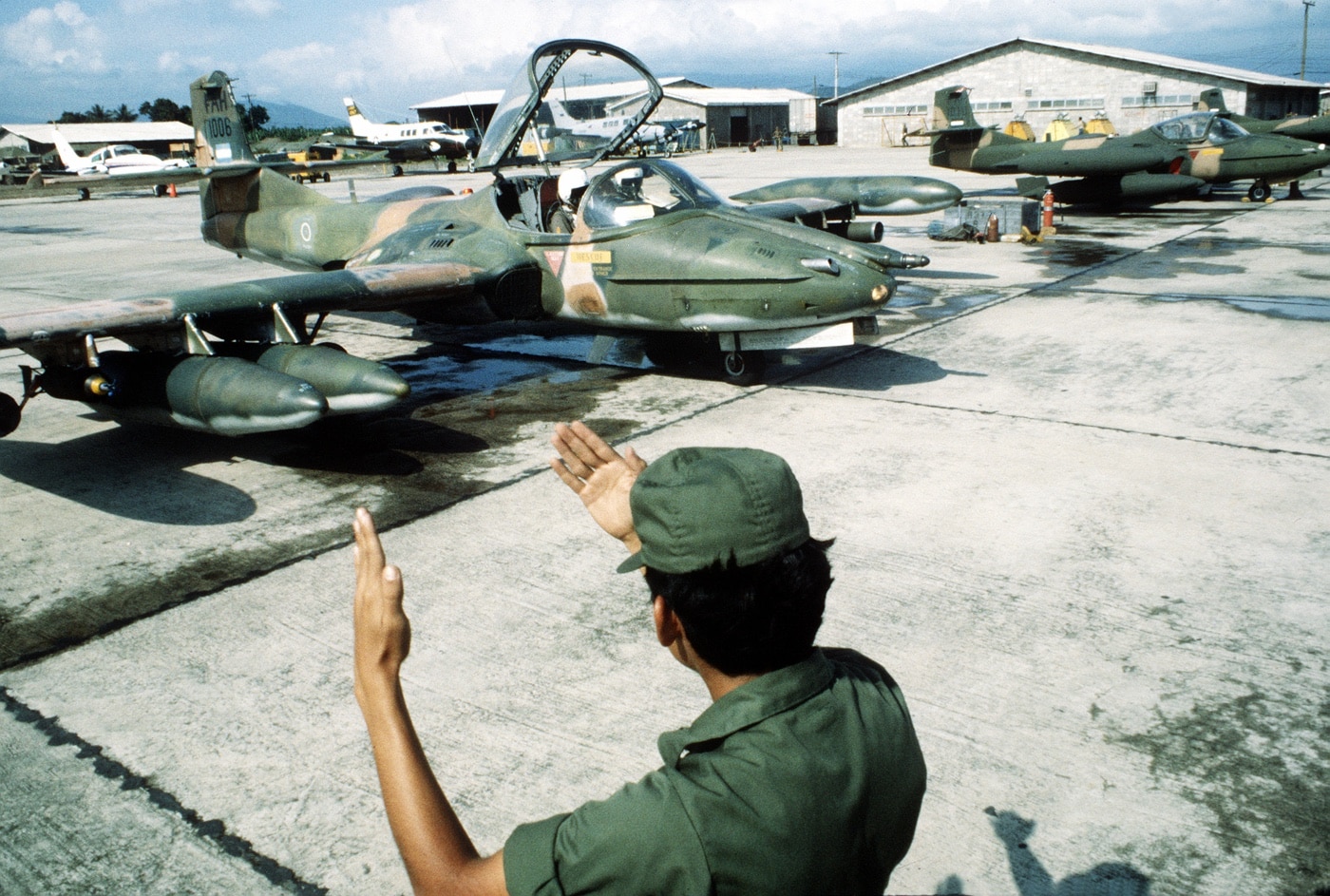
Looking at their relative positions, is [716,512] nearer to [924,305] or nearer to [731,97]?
[924,305]

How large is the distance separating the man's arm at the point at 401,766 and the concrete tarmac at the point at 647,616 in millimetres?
1961

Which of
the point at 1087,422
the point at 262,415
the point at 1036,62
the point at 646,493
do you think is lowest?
the point at 1087,422

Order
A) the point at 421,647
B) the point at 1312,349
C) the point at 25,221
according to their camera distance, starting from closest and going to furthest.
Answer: the point at 421,647 → the point at 1312,349 → the point at 25,221

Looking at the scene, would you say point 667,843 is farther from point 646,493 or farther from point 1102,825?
point 1102,825

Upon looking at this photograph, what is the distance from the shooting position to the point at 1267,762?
3764 millimetres

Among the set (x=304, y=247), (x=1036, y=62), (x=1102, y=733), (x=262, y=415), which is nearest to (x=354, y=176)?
(x=1036, y=62)

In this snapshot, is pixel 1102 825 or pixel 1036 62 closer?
pixel 1102 825

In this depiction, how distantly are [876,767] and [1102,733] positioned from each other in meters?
2.74

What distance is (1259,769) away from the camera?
12.2 ft

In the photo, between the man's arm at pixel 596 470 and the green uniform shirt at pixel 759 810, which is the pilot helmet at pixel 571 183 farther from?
the green uniform shirt at pixel 759 810

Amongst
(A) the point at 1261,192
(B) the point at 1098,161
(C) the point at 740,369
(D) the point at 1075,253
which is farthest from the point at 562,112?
(A) the point at 1261,192

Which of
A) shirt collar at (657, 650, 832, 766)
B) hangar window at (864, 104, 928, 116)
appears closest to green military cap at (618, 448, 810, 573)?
shirt collar at (657, 650, 832, 766)

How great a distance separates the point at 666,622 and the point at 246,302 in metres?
7.47

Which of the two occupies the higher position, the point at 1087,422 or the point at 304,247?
the point at 304,247
